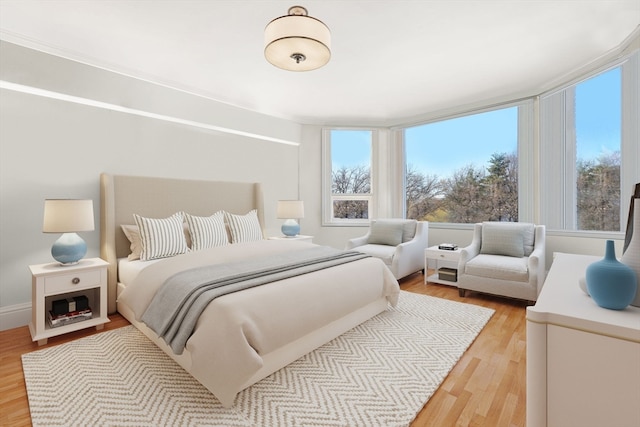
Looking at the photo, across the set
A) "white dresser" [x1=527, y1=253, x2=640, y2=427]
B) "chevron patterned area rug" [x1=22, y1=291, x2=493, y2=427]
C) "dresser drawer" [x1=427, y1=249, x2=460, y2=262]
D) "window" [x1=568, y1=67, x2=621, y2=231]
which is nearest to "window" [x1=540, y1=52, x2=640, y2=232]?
"window" [x1=568, y1=67, x2=621, y2=231]

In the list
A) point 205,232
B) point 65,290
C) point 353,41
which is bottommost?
point 65,290

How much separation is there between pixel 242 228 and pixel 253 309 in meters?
2.16

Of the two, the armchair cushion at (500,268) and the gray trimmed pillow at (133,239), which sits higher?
the gray trimmed pillow at (133,239)

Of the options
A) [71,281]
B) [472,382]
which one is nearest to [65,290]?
[71,281]

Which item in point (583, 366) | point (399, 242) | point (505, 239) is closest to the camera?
point (583, 366)

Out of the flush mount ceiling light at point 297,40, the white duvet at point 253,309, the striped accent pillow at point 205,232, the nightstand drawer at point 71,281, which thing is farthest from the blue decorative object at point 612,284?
the nightstand drawer at point 71,281

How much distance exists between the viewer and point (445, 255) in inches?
153

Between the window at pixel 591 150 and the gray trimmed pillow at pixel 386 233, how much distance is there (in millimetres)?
1879

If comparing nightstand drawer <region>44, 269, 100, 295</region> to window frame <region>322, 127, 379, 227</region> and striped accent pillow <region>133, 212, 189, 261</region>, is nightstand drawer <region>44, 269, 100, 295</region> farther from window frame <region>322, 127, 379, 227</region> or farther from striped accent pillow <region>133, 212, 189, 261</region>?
window frame <region>322, 127, 379, 227</region>

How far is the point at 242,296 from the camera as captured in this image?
184cm

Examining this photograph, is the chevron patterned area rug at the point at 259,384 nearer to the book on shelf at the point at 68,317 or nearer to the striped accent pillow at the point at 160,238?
the book on shelf at the point at 68,317

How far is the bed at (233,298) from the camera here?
1654 mm

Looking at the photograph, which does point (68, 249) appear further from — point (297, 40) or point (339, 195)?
point (339, 195)

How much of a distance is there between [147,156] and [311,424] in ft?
10.9
